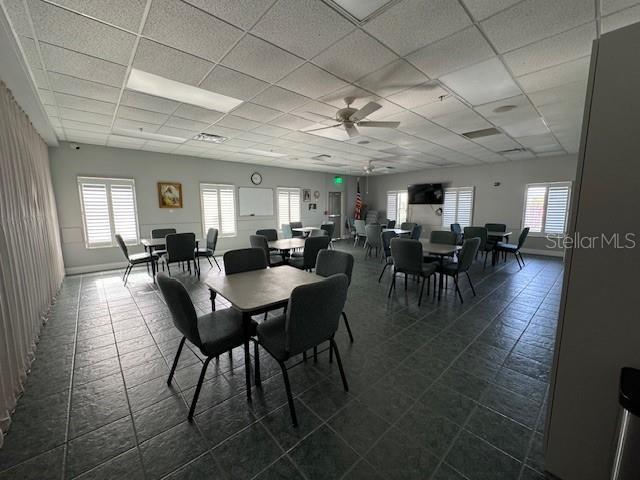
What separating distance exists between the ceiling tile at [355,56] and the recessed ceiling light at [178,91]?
1399 millimetres

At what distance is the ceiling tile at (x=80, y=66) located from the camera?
7.04ft

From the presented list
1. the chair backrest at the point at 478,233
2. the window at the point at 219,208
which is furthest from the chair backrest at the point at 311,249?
the window at the point at 219,208

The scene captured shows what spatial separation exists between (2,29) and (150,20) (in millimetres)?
1013

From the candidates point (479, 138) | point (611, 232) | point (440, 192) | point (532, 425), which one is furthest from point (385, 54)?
point (440, 192)

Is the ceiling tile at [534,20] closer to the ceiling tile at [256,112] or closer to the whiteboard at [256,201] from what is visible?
the ceiling tile at [256,112]

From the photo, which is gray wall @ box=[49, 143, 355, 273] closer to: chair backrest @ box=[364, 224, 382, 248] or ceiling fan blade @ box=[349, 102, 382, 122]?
chair backrest @ box=[364, 224, 382, 248]

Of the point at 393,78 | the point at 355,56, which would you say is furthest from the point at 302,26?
the point at 393,78

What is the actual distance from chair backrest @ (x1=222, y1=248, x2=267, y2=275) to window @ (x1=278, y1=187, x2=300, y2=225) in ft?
19.2

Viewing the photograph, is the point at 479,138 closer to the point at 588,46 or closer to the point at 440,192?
the point at 588,46

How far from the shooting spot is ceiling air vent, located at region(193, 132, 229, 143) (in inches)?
184

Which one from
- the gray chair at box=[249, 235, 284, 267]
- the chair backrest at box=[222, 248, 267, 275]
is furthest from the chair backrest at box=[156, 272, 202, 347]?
the gray chair at box=[249, 235, 284, 267]

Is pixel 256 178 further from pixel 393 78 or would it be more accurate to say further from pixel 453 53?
pixel 453 53

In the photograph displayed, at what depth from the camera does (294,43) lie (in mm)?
2055

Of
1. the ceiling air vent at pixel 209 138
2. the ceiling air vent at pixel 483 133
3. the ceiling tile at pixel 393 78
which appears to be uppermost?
the ceiling air vent at pixel 209 138
